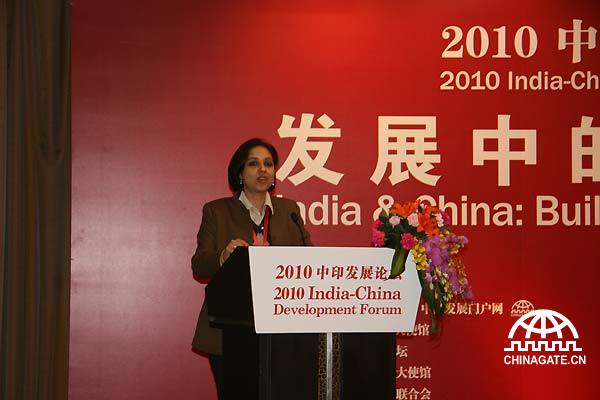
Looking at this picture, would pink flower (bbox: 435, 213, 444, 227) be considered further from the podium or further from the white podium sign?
the podium

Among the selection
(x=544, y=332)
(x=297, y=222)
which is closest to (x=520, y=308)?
(x=544, y=332)

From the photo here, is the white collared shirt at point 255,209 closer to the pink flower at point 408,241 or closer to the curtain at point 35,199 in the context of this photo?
the pink flower at point 408,241

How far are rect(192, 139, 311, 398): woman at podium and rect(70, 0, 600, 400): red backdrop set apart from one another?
1223 mm

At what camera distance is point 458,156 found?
481cm

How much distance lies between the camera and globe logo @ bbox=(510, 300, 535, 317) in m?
4.79

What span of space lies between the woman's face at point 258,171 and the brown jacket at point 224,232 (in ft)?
0.25

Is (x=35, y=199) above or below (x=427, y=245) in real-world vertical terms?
above

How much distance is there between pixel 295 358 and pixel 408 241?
51cm

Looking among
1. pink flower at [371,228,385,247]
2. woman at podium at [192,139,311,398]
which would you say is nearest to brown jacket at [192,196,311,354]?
woman at podium at [192,139,311,398]

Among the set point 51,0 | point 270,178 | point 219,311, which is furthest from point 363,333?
point 51,0

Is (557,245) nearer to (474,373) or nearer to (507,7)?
(474,373)

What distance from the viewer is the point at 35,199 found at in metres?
4.34

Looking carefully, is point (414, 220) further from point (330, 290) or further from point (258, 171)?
point (258, 171)

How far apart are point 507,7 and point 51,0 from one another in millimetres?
2523
